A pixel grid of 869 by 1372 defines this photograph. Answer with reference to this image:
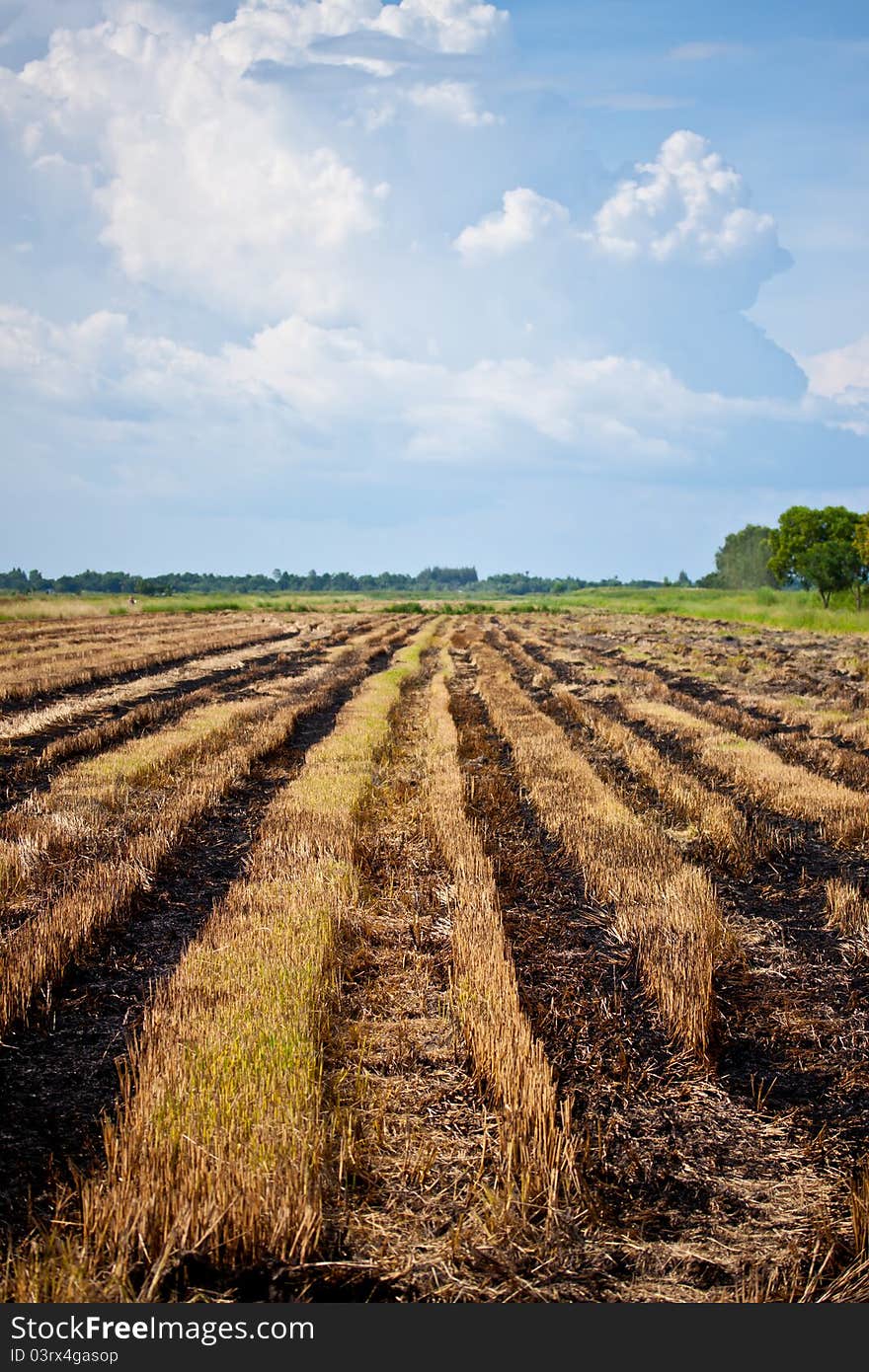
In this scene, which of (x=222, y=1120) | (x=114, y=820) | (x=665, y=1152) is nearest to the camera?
(x=222, y=1120)

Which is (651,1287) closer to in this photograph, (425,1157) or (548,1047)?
(425,1157)

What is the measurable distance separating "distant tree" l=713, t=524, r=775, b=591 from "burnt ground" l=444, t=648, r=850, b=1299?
426 ft

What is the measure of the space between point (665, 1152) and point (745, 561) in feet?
486

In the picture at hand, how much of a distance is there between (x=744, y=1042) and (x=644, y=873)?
2.62 meters

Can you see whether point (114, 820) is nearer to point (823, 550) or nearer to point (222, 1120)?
point (222, 1120)

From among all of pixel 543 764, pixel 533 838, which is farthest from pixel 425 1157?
pixel 543 764

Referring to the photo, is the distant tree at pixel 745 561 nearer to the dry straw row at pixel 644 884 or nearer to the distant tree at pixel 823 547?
the distant tree at pixel 823 547

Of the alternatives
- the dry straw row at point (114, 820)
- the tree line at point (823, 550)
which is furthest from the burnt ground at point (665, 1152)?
the tree line at point (823, 550)

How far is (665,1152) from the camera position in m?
4.02

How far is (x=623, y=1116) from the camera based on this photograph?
4.29 m

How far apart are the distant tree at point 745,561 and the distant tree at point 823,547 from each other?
6714 cm

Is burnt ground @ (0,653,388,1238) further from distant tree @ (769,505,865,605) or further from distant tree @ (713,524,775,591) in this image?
distant tree @ (713,524,775,591)

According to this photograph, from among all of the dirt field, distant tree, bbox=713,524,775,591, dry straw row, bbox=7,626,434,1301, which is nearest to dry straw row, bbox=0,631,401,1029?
the dirt field

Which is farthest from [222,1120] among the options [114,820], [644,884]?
[114,820]
